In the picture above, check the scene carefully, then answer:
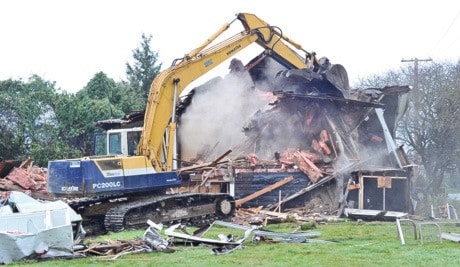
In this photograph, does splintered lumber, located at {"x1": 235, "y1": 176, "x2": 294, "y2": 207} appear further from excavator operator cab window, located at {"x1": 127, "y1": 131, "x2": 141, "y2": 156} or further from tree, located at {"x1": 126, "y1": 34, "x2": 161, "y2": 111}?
tree, located at {"x1": 126, "y1": 34, "x2": 161, "y2": 111}

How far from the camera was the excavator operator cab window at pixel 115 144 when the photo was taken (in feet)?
56.9

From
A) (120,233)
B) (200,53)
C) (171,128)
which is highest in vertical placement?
(200,53)

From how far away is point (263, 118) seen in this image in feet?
72.9

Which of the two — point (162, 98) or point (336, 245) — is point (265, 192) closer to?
point (162, 98)

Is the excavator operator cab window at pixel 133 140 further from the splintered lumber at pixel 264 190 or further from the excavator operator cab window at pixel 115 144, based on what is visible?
the splintered lumber at pixel 264 190

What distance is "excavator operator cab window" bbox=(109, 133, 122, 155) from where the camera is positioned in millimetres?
17328

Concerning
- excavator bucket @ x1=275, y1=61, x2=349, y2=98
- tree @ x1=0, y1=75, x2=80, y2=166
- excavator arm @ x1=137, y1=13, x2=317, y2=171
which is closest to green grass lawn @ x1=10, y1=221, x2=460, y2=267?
excavator arm @ x1=137, y1=13, x2=317, y2=171

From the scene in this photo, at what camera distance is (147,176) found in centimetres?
→ 1602

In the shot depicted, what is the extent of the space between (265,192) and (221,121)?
17.5ft

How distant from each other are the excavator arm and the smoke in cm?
290

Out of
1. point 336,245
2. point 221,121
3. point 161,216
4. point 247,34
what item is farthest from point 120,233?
point 221,121

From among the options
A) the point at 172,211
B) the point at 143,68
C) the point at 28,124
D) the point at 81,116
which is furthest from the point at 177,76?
the point at 143,68

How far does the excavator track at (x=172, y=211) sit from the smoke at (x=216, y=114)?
270 inches

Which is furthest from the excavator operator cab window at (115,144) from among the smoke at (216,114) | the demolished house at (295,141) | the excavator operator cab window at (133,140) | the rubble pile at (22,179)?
the smoke at (216,114)
